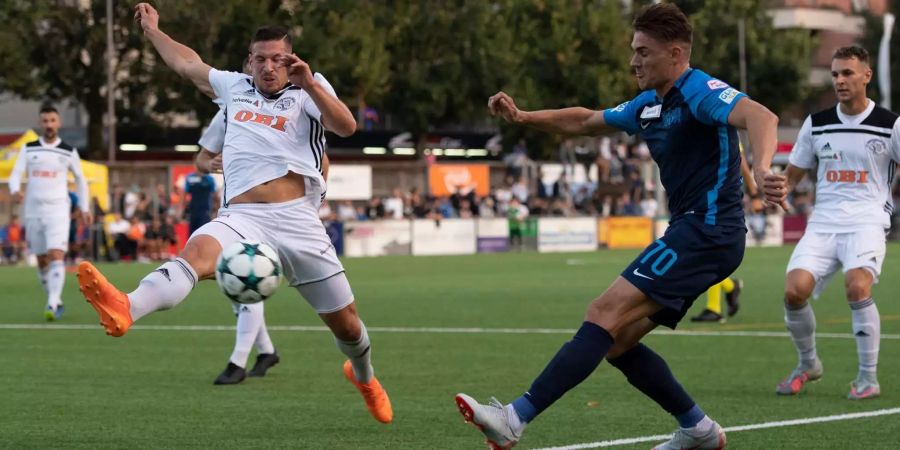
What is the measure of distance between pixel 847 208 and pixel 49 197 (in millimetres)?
10769

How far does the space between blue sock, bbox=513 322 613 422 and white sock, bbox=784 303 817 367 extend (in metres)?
3.98

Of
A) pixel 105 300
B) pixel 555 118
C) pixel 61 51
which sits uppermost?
pixel 61 51

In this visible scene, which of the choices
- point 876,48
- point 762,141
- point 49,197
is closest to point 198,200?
point 49,197

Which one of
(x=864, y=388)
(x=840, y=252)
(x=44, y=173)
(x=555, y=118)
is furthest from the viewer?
(x=44, y=173)

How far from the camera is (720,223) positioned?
7293 mm

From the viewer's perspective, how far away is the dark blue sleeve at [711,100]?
7.01 metres

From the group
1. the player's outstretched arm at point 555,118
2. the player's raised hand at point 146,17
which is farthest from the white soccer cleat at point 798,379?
the player's raised hand at point 146,17

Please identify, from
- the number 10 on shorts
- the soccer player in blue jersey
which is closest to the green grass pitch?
the soccer player in blue jersey

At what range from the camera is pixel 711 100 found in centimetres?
706

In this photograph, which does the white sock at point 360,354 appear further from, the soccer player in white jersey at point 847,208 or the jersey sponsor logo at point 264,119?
the soccer player in white jersey at point 847,208

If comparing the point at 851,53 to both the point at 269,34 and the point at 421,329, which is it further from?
the point at 421,329

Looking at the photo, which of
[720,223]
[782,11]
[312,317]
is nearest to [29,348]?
[312,317]

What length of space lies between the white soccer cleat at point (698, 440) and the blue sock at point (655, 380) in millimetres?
53

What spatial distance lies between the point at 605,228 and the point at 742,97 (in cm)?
3810
